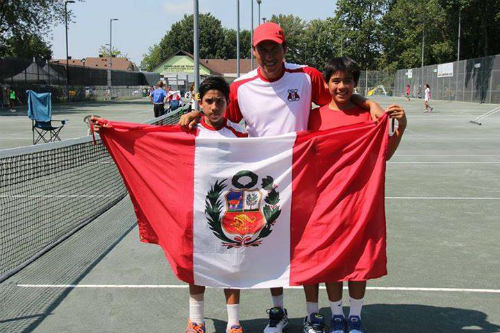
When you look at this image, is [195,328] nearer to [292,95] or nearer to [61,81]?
[292,95]

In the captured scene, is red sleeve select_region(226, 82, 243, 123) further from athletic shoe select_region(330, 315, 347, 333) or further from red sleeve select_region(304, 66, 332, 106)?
athletic shoe select_region(330, 315, 347, 333)

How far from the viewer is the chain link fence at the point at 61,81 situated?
4403 cm

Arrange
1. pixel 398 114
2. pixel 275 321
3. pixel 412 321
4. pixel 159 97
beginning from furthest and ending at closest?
pixel 159 97
pixel 412 321
pixel 275 321
pixel 398 114

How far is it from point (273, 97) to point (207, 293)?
1925 millimetres

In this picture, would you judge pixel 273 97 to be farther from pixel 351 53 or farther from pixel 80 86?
pixel 351 53

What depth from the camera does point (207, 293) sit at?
4980 millimetres

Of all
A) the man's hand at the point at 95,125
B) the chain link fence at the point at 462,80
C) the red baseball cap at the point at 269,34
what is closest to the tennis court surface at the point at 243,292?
the man's hand at the point at 95,125

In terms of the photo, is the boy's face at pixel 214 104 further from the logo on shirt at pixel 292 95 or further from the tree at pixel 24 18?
the tree at pixel 24 18

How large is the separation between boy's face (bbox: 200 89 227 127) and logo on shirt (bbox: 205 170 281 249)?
0.42m

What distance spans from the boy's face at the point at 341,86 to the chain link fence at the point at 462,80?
43.6m

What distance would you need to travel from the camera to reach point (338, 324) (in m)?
3.94

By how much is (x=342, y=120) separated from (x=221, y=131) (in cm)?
83

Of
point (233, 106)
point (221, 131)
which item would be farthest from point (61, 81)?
point (221, 131)

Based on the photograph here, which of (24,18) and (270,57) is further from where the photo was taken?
(24,18)
